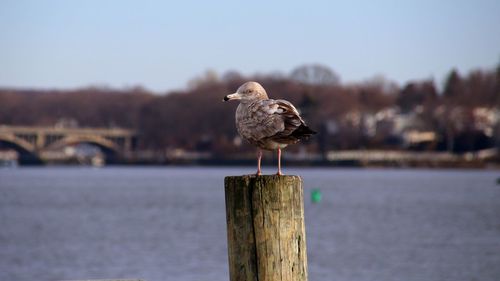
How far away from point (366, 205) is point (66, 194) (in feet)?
82.4

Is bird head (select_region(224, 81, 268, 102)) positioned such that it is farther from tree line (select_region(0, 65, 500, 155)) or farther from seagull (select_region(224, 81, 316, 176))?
tree line (select_region(0, 65, 500, 155))

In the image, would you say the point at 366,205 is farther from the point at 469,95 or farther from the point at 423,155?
the point at 469,95

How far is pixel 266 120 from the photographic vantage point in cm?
728

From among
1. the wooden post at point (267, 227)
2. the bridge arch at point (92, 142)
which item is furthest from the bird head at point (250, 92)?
the bridge arch at point (92, 142)

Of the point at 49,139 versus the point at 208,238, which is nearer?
the point at 208,238

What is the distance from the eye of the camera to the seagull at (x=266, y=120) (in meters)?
7.20

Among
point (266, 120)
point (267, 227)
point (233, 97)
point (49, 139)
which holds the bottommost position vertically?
point (267, 227)

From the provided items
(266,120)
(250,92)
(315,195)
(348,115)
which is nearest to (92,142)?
(348,115)

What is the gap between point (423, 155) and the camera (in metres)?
159

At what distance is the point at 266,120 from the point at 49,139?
160864 millimetres

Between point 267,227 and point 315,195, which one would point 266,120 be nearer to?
point 267,227

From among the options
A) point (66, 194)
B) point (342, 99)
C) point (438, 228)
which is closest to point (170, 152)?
point (342, 99)

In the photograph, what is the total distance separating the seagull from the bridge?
466 feet

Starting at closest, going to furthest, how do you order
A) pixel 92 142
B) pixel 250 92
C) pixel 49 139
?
1. pixel 250 92
2. pixel 92 142
3. pixel 49 139
